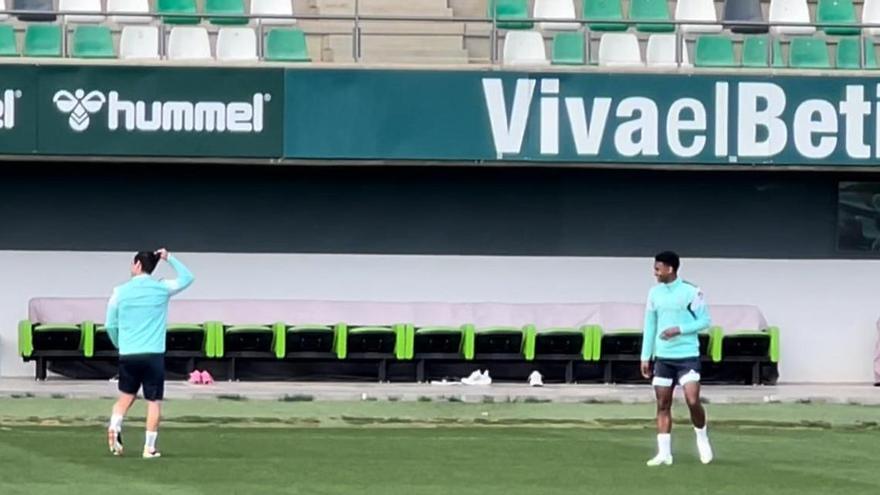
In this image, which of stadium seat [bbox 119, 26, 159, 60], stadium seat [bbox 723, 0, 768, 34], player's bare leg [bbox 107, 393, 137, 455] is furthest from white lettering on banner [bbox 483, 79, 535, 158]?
player's bare leg [bbox 107, 393, 137, 455]

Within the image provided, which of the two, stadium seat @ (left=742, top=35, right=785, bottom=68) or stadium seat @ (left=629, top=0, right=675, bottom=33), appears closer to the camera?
stadium seat @ (left=742, top=35, right=785, bottom=68)

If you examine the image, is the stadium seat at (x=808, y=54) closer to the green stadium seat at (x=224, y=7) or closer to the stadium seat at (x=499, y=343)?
the stadium seat at (x=499, y=343)

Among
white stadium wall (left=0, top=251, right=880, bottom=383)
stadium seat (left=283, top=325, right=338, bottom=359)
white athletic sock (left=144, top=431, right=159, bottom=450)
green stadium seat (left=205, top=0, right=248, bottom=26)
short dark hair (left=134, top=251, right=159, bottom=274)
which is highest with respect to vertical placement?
green stadium seat (left=205, top=0, right=248, bottom=26)

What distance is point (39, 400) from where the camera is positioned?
23.7m

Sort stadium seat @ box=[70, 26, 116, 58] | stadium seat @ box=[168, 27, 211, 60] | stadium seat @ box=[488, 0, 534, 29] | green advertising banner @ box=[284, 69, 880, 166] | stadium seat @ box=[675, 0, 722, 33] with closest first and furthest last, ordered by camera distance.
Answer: green advertising banner @ box=[284, 69, 880, 166], stadium seat @ box=[70, 26, 116, 58], stadium seat @ box=[168, 27, 211, 60], stadium seat @ box=[488, 0, 534, 29], stadium seat @ box=[675, 0, 722, 33]

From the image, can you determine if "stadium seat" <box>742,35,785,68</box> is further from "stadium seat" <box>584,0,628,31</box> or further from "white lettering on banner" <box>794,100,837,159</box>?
"stadium seat" <box>584,0,628,31</box>

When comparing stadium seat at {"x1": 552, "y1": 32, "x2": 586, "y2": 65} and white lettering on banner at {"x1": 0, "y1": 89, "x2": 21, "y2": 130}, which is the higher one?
stadium seat at {"x1": 552, "y1": 32, "x2": 586, "y2": 65}

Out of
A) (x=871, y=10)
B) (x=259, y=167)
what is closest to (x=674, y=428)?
(x=259, y=167)

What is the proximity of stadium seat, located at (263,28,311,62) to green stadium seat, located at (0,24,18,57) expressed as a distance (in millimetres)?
3443

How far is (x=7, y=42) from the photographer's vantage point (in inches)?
1043

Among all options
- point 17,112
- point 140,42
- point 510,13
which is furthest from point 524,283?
point 17,112

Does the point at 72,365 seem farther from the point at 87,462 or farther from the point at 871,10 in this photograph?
the point at 871,10

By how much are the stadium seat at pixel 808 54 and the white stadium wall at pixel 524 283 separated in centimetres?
305

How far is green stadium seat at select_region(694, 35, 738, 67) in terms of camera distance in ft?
88.7
